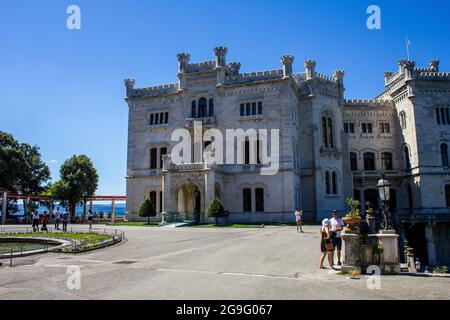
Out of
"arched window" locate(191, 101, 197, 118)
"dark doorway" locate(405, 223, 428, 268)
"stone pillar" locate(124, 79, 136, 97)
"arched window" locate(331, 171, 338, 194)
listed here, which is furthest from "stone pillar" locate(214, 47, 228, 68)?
"dark doorway" locate(405, 223, 428, 268)

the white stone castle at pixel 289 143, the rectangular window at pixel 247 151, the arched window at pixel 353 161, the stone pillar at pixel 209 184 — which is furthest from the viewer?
the arched window at pixel 353 161

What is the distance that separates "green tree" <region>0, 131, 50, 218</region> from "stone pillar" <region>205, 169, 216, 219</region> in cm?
2935

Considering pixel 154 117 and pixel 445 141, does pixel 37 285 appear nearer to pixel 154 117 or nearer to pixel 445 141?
pixel 154 117

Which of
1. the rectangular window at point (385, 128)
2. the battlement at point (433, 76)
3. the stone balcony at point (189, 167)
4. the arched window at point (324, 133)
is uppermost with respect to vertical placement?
the battlement at point (433, 76)

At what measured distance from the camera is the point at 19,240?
69.9 feet

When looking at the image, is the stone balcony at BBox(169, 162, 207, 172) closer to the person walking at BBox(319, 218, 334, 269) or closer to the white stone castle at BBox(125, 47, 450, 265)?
the white stone castle at BBox(125, 47, 450, 265)

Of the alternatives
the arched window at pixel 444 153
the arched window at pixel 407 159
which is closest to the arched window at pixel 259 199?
the arched window at pixel 407 159

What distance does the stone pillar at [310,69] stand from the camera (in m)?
42.1

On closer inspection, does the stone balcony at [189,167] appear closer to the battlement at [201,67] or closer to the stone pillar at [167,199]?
the stone pillar at [167,199]

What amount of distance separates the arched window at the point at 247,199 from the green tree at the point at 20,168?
103ft

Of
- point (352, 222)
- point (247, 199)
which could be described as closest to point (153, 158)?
point (247, 199)

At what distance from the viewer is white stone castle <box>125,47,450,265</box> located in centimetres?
3806

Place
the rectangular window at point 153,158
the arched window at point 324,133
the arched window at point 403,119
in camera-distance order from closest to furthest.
→ 1. the arched window at point 324,133
2. the rectangular window at point 153,158
3. the arched window at point 403,119
